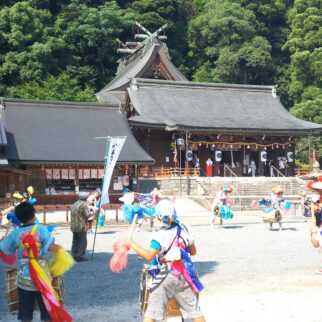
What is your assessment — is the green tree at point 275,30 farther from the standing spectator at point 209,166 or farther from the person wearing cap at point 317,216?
the person wearing cap at point 317,216

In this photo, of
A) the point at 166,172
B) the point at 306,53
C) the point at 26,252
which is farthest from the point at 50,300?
the point at 306,53

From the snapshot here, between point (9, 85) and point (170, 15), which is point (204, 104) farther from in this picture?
point (170, 15)

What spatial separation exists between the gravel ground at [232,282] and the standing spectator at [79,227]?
0.97 ft

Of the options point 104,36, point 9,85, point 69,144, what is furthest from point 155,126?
point 104,36

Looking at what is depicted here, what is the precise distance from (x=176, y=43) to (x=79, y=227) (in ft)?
148

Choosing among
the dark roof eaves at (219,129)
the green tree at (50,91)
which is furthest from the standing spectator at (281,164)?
the green tree at (50,91)

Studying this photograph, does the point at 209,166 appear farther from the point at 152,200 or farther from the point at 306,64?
the point at 306,64

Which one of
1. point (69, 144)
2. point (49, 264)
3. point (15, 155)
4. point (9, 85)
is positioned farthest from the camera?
point (9, 85)

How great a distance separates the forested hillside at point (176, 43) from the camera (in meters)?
40.8

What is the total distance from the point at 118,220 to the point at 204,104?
17.9 m

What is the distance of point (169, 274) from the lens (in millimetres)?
4621

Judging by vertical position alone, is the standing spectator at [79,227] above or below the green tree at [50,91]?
below

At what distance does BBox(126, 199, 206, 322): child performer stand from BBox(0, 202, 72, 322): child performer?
94cm

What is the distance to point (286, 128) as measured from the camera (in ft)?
105
